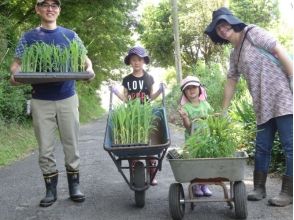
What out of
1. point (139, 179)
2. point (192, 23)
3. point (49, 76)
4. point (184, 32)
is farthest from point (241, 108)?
point (184, 32)

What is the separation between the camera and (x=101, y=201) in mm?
5613

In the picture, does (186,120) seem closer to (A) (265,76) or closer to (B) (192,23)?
(A) (265,76)

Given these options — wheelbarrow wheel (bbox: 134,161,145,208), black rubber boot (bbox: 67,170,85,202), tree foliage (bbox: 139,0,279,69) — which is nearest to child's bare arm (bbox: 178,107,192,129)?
wheelbarrow wheel (bbox: 134,161,145,208)

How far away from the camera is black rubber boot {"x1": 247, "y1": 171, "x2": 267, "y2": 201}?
17.4ft

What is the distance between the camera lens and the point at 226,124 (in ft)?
15.7

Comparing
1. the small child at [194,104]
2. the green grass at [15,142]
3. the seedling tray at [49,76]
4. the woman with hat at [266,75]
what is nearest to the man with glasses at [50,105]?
the seedling tray at [49,76]

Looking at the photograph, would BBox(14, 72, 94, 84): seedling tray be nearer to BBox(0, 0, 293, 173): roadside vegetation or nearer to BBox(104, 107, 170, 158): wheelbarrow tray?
BBox(104, 107, 170, 158): wheelbarrow tray

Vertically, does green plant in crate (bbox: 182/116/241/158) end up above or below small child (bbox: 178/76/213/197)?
below

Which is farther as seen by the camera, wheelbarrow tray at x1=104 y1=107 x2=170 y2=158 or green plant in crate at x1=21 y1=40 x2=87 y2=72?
green plant in crate at x1=21 y1=40 x2=87 y2=72

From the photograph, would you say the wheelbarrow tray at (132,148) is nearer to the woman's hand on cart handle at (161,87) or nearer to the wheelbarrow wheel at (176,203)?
the wheelbarrow wheel at (176,203)

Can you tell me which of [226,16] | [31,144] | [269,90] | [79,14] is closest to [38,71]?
[226,16]

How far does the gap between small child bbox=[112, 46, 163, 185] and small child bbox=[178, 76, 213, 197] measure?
0.59m

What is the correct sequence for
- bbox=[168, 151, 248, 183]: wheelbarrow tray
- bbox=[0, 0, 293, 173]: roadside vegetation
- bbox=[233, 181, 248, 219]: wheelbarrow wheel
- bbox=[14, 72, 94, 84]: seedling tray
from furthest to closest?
bbox=[0, 0, 293, 173]: roadside vegetation, bbox=[14, 72, 94, 84]: seedling tray, bbox=[233, 181, 248, 219]: wheelbarrow wheel, bbox=[168, 151, 248, 183]: wheelbarrow tray

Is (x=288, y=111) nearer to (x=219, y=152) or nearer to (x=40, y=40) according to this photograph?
(x=219, y=152)
